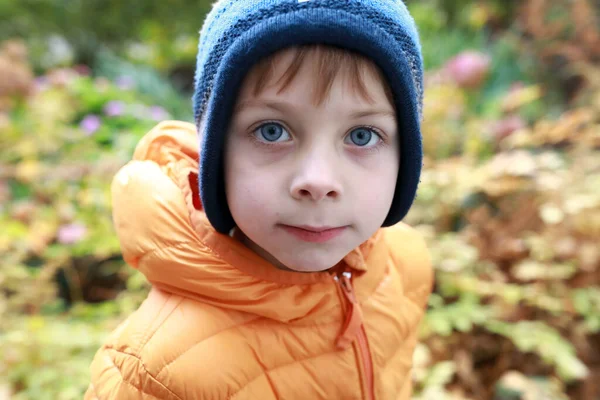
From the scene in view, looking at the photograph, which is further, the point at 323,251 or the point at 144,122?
the point at 144,122

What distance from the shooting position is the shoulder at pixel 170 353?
0.91m

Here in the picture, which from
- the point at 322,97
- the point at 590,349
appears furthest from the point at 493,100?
the point at 322,97

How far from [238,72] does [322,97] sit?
5.6 inches

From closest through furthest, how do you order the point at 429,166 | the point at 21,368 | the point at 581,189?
the point at 21,368 → the point at 581,189 → the point at 429,166

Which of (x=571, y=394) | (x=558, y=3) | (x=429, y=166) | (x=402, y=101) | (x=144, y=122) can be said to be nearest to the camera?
(x=402, y=101)

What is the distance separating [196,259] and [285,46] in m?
0.43

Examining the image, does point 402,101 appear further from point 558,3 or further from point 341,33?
point 558,3

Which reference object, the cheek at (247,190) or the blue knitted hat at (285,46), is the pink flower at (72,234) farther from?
the cheek at (247,190)

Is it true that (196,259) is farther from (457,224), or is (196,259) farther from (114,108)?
(114,108)

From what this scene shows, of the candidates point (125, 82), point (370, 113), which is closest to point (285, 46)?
point (370, 113)

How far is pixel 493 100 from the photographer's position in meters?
3.83

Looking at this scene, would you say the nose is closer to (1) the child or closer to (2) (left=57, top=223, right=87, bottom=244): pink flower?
(1) the child

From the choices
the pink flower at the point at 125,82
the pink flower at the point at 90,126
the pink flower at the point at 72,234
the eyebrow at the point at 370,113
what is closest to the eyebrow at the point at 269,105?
the eyebrow at the point at 370,113

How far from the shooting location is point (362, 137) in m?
0.88
